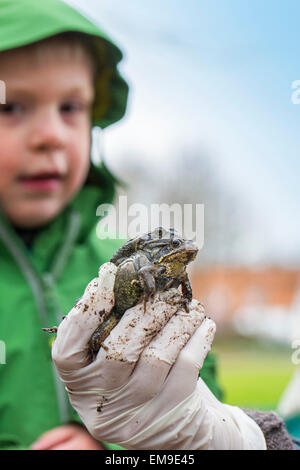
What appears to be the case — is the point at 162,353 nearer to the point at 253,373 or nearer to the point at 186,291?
the point at 186,291

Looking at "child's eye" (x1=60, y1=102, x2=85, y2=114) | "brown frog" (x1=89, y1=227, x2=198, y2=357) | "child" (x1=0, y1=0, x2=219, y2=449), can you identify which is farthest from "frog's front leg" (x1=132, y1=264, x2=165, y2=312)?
"child's eye" (x1=60, y1=102, x2=85, y2=114)

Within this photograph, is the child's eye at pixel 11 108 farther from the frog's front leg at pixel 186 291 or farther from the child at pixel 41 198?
the frog's front leg at pixel 186 291

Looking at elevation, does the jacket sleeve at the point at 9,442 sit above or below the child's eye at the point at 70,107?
below

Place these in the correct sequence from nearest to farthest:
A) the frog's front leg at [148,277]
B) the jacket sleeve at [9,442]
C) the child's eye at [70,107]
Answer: the frog's front leg at [148,277], the jacket sleeve at [9,442], the child's eye at [70,107]

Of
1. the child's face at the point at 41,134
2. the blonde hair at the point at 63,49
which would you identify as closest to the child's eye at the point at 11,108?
the child's face at the point at 41,134

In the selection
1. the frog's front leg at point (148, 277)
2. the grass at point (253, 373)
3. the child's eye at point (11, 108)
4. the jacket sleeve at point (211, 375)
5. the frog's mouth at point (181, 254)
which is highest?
the child's eye at point (11, 108)

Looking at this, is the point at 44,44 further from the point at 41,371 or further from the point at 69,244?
the point at 41,371

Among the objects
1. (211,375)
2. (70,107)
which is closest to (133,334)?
(211,375)

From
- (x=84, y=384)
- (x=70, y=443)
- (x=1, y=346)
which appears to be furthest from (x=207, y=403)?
(x=1, y=346)
